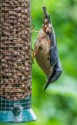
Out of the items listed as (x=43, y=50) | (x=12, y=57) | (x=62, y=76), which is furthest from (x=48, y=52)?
(x=62, y=76)

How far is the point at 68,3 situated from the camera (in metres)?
11.7

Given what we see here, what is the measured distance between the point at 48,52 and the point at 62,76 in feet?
8.83

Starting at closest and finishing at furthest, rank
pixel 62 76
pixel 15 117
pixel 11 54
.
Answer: pixel 15 117
pixel 11 54
pixel 62 76

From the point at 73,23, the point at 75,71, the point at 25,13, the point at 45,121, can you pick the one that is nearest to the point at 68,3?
the point at 73,23

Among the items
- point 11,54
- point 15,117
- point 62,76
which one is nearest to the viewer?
point 15,117

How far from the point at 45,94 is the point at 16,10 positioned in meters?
2.56

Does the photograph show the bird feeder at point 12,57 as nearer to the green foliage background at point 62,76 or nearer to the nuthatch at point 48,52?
the nuthatch at point 48,52

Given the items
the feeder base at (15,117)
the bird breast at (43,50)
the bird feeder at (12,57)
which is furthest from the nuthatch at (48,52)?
the feeder base at (15,117)

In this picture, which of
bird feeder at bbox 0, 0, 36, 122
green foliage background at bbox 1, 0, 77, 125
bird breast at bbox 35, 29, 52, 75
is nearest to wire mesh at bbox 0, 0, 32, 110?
bird feeder at bbox 0, 0, 36, 122

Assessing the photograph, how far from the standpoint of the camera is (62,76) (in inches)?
436

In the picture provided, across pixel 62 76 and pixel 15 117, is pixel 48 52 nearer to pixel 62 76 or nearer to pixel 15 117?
pixel 15 117

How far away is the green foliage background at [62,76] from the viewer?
1059cm

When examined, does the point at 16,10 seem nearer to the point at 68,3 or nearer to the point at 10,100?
the point at 10,100

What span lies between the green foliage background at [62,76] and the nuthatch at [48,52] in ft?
5.13
